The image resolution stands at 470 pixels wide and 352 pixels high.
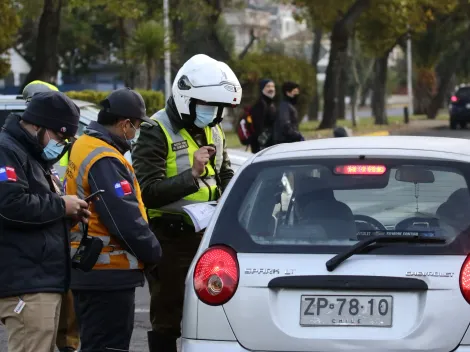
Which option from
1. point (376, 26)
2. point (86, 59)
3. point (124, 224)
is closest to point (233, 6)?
point (376, 26)

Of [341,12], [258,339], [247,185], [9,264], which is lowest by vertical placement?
[258,339]

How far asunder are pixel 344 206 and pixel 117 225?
1056 mm

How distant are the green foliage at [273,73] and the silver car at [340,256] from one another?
28.1 m

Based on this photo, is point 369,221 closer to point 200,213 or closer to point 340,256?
point 340,256

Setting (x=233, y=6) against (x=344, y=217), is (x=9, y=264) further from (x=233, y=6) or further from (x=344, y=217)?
(x=233, y=6)

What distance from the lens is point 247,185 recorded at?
4.79 m

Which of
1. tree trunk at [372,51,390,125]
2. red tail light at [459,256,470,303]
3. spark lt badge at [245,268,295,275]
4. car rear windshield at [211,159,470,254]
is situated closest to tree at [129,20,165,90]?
tree trunk at [372,51,390,125]

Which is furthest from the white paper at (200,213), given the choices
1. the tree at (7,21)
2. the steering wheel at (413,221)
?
the tree at (7,21)

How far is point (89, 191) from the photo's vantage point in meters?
5.20

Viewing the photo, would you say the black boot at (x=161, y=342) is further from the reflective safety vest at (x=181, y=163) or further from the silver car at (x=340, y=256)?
the silver car at (x=340, y=256)

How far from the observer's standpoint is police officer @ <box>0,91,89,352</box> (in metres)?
4.77

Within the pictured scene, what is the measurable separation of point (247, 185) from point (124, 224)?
0.65 meters

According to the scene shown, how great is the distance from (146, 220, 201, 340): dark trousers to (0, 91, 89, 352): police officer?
1171 millimetres

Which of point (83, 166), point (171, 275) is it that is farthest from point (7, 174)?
point (171, 275)
